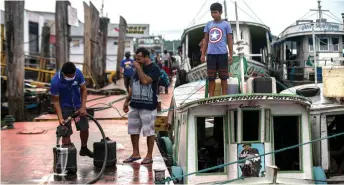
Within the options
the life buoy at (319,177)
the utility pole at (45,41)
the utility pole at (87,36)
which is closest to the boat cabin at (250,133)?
the life buoy at (319,177)

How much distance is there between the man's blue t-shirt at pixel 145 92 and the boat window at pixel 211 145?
4.14 feet

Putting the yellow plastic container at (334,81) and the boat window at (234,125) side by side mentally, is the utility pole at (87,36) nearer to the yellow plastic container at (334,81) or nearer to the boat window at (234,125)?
the yellow plastic container at (334,81)

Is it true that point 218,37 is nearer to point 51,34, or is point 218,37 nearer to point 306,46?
point 306,46

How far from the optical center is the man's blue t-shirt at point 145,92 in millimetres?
6871

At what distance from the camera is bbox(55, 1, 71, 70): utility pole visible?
14.8 meters

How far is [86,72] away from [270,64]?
7785 mm

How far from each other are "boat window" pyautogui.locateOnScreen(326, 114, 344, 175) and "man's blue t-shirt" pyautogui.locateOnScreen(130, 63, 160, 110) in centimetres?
378

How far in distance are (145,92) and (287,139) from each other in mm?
2655

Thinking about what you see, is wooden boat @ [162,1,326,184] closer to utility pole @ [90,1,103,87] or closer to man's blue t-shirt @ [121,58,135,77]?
man's blue t-shirt @ [121,58,135,77]

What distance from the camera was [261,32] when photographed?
703 inches

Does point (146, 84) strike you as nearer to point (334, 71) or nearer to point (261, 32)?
point (334, 71)

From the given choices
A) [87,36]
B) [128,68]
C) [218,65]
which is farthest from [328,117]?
[87,36]

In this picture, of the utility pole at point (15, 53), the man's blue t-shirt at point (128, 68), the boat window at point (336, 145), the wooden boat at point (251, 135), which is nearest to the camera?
the wooden boat at point (251, 135)

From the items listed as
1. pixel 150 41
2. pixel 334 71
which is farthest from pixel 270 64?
pixel 150 41
